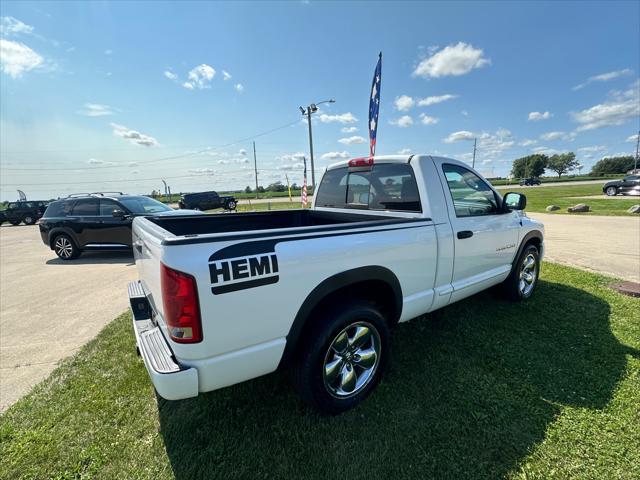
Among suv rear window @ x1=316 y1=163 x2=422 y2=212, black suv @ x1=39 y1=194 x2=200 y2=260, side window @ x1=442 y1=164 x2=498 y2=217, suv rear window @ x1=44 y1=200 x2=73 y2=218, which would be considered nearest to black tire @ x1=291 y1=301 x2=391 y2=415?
suv rear window @ x1=316 y1=163 x2=422 y2=212

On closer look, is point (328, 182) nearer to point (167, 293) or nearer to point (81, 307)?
point (167, 293)

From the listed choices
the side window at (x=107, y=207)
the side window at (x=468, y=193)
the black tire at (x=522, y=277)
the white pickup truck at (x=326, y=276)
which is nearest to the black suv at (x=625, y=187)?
the black tire at (x=522, y=277)

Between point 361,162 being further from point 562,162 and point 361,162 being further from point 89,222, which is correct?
point 562,162

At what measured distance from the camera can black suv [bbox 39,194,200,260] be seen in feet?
25.7

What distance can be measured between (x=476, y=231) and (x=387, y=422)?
2084 mm

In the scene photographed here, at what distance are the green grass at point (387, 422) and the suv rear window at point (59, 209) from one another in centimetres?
664

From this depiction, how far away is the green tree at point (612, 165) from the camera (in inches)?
3730

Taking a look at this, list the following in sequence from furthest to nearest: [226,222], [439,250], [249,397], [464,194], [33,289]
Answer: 1. [33,289]
2. [226,222]
3. [464,194]
4. [439,250]
5. [249,397]

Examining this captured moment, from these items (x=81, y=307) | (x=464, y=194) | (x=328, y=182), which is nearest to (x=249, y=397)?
(x=328, y=182)

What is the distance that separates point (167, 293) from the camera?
5.49ft

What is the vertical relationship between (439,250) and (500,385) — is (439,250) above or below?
above

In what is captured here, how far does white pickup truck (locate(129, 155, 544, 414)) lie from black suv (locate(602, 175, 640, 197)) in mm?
26990

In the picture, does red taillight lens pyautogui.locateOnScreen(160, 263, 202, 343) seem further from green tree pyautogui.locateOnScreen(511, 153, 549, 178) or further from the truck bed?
green tree pyautogui.locateOnScreen(511, 153, 549, 178)

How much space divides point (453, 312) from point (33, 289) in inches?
291
